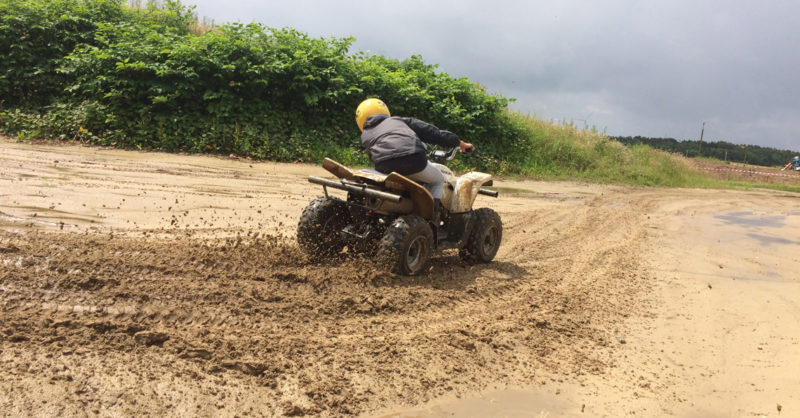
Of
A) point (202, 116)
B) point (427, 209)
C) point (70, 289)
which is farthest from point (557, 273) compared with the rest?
point (202, 116)

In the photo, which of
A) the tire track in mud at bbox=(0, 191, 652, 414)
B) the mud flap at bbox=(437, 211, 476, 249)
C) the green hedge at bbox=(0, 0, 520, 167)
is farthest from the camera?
the green hedge at bbox=(0, 0, 520, 167)

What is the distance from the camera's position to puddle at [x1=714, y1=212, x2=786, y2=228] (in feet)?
36.3

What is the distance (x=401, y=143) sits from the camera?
5.06 meters

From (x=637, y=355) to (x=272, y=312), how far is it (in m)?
2.73

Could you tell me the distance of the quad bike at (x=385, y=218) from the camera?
4.90m

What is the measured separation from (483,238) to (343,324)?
2515mm

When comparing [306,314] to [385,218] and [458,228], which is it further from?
A: [458,228]

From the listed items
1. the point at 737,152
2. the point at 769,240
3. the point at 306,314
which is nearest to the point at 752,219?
the point at 769,240

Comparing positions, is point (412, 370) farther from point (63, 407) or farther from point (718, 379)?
point (718, 379)

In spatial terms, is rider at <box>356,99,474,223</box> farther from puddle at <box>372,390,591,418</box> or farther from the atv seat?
puddle at <box>372,390,591,418</box>

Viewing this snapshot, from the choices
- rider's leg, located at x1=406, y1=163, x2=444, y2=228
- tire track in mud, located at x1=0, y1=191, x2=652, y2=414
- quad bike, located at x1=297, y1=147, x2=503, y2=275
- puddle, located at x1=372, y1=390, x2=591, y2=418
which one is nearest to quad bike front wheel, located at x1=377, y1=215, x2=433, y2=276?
quad bike, located at x1=297, y1=147, x2=503, y2=275

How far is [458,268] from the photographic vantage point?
19.6ft

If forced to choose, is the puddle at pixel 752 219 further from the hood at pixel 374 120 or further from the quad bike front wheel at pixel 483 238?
the hood at pixel 374 120

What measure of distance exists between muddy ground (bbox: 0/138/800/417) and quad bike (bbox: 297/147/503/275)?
24 cm
